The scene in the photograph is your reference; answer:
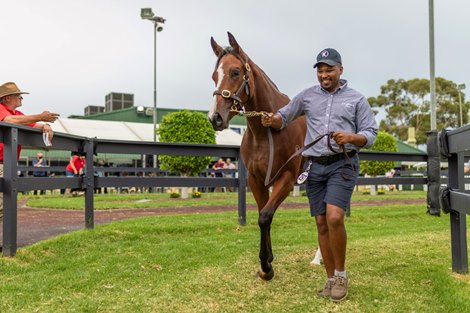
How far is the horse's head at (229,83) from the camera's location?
4008 millimetres

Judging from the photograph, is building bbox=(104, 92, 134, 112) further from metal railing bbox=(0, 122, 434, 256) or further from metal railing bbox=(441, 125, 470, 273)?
metal railing bbox=(441, 125, 470, 273)

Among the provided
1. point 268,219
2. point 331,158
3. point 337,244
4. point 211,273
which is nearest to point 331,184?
point 331,158

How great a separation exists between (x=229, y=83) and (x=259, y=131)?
0.60 meters

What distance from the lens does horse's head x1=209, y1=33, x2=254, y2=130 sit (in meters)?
4.01

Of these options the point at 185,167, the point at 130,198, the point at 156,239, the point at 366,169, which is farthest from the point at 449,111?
the point at 156,239

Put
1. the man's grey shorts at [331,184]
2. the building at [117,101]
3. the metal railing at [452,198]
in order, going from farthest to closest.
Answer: the building at [117,101] < the metal railing at [452,198] < the man's grey shorts at [331,184]

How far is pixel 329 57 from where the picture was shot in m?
3.86

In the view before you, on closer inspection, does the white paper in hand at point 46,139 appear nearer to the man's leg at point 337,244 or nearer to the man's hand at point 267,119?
the man's hand at point 267,119

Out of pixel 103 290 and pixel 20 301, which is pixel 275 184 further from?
pixel 20 301

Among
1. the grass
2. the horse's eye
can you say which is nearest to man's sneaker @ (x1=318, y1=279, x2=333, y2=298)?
the grass

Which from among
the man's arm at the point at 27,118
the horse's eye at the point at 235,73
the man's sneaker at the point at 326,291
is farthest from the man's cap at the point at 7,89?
the man's sneaker at the point at 326,291

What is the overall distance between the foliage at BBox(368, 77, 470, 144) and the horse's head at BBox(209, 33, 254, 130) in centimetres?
5002

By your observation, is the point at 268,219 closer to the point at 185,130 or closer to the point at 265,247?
the point at 265,247

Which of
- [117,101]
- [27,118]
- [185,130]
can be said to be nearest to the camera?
[27,118]
